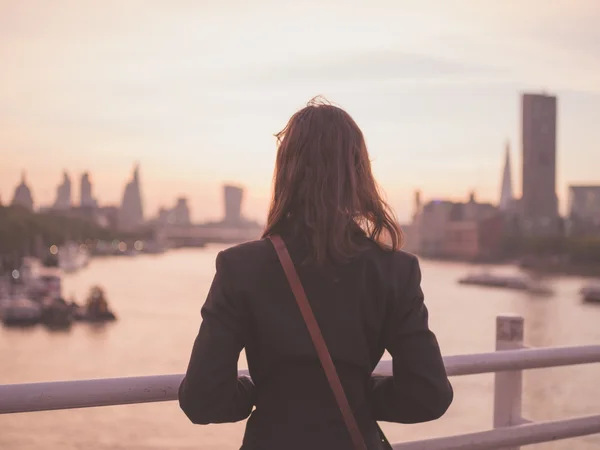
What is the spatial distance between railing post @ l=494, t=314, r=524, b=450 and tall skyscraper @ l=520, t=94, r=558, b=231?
14533cm

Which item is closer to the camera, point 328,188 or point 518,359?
point 328,188

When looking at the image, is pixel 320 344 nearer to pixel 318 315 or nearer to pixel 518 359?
pixel 318 315

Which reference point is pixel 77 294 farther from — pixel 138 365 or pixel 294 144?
pixel 294 144

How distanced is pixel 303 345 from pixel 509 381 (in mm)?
1966

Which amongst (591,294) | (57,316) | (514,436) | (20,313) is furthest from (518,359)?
(591,294)

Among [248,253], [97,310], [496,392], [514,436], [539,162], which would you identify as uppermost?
[539,162]

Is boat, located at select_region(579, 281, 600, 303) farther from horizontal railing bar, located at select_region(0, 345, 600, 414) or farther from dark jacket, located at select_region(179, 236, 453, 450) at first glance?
dark jacket, located at select_region(179, 236, 453, 450)

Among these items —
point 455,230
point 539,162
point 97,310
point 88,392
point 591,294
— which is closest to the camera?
point 88,392

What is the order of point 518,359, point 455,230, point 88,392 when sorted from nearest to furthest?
point 88,392 → point 518,359 → point 455,230

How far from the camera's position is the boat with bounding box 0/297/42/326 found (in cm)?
6000

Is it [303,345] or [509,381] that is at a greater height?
[303,345]

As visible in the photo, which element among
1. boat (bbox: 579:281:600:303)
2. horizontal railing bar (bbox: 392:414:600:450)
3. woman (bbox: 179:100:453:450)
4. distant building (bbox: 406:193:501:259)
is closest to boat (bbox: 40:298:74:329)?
boat (bbox: 579:281:600:303)

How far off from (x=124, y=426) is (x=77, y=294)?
161 ft

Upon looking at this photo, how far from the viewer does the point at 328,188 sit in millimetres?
1783
